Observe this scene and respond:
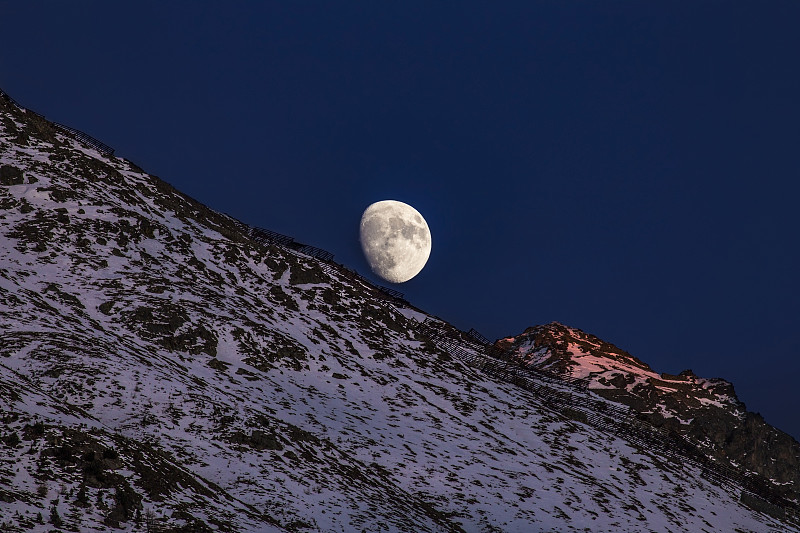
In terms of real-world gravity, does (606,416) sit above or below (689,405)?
below

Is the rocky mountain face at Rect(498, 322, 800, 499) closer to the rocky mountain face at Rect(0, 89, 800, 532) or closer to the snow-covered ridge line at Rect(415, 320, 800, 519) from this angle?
the snow-covered ridge line at Rect(415, 320, 800, 519)

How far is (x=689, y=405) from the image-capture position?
71.1m

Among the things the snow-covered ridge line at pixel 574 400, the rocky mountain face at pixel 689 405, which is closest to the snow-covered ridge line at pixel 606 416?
the snow-covered ridge line at pixel 574 400

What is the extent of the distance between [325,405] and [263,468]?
1165cm

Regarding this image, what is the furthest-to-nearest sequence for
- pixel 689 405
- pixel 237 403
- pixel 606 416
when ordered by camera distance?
pixel 689 405, pixel 606 416, pixel 237 403

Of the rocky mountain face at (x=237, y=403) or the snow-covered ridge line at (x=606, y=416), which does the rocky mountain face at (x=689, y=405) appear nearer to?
the snow-covered ridge line at (x=606, y=416)

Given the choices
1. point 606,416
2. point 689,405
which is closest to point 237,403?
point 606,416

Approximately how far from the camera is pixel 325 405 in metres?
37.5

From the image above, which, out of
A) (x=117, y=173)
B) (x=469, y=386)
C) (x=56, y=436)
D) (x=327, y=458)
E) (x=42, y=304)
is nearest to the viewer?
(x=56, y=436)

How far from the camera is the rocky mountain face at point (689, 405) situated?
210 feet

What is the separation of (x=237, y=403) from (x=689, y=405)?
53277 millimetres

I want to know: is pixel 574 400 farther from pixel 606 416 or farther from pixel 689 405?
pixel 689 405

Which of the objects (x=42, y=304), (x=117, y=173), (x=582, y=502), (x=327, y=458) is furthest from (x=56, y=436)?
(x=117, y=173)

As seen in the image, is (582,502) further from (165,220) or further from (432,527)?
(165,220)
